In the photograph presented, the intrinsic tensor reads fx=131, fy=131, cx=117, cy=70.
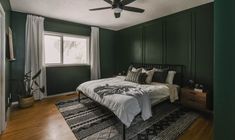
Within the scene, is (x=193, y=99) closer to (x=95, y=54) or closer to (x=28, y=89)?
(x=95, y=54)

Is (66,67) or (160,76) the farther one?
(66,67)

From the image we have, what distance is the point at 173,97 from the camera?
3.21 m

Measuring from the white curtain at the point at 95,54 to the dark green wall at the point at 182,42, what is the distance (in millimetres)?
1508

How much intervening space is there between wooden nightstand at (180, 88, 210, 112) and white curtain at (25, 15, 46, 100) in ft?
13.5

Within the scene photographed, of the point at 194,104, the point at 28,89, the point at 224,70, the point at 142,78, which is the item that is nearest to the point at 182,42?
the point at 142,78

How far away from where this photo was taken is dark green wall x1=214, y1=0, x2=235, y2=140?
0.96 metres

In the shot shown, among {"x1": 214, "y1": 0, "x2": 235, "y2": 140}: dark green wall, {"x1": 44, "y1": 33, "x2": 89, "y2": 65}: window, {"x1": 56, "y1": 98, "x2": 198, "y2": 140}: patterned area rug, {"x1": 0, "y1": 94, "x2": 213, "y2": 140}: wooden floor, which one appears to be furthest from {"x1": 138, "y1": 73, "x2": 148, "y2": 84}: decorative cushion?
{"x1": 44, "y1": 33, "x2": 89, "y2": 65}: window

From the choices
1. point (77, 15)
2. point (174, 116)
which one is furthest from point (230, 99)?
point (77, 15)

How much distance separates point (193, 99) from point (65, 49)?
437 cm

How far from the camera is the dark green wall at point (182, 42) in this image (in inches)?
126

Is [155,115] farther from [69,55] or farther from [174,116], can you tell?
[69,55]

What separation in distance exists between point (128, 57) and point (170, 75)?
229 cm

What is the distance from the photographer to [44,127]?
2459 mm

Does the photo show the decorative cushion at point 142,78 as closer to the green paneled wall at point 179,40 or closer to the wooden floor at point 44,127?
the green paneled wall at point 179,40
